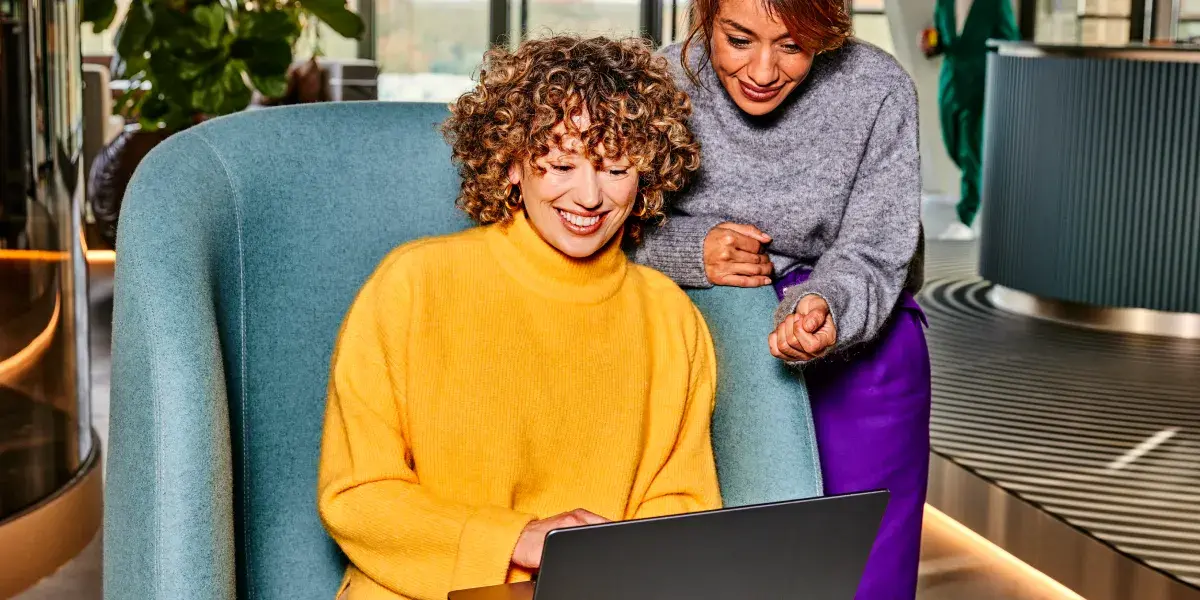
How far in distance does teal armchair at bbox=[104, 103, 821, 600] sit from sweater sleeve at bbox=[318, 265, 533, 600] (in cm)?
12

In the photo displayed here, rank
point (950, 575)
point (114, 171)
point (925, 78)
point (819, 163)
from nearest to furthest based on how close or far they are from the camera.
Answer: point (819, 163)
point (950, 575)
point (114, 171)
point (925, 78)

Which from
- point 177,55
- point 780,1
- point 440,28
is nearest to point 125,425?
point 780,1

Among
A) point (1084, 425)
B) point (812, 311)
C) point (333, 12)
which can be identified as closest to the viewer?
point (812, 311)

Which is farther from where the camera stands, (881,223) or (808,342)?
(881,223)

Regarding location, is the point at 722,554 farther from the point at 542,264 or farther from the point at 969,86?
the point at 969,86

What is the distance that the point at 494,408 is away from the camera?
1.41 meters

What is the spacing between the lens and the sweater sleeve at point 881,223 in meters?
1.63

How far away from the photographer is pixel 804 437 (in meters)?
1.61

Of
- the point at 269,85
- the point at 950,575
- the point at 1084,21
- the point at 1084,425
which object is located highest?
the point at 1084,21

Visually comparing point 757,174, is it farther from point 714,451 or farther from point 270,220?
point 270,220

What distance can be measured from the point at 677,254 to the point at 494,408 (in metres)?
0.34

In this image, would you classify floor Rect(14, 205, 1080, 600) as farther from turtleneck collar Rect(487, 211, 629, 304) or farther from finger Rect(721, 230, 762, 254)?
turtleneck collar Rect(487, 211, 629, 304)

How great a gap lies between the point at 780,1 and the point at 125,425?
844 millimetres

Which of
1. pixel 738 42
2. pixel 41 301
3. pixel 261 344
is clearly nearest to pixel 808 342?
pixel 738 42
